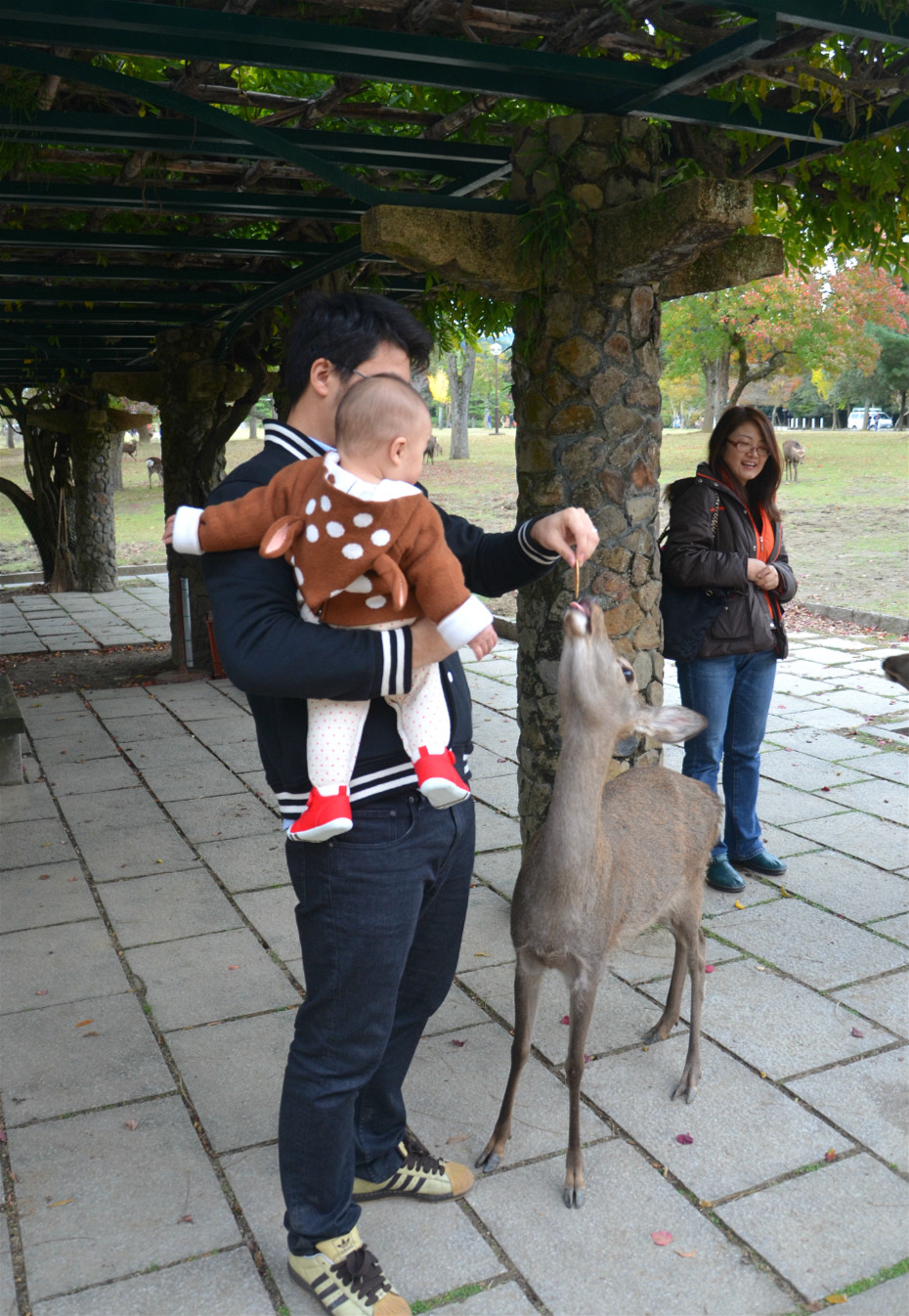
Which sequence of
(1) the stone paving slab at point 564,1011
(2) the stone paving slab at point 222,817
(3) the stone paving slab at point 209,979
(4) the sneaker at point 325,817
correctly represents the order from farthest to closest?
(2) the stone paving slab at point 222,817
(3) the stone paving slab at point 209,979
(1) the stone paving slab at point 564,1011
(4) the sneaker at point 325,817

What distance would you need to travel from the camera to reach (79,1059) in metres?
3.65

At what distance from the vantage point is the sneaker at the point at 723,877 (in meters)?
4.96

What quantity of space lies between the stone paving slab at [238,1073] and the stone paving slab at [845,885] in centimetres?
248

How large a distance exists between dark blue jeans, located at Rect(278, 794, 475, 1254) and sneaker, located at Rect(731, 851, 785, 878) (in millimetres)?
3071

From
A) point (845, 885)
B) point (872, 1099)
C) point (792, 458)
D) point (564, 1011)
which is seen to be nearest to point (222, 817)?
point (564, 1011)

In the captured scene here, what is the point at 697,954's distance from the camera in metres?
3.63

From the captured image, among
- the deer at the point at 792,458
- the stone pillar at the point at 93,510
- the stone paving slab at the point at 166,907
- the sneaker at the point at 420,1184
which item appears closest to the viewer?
the sneaker at the point at 420,1184

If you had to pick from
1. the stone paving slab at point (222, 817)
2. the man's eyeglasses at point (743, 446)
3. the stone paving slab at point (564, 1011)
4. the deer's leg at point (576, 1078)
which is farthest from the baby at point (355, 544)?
the stone paving slab at point (222, 817)

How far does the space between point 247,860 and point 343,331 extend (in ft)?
12.2

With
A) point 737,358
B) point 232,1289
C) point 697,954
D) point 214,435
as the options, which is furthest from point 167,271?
point 737,358

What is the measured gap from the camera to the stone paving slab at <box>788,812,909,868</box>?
5.38 meters

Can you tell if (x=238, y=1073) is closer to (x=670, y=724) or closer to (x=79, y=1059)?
(x=79, y=1059)

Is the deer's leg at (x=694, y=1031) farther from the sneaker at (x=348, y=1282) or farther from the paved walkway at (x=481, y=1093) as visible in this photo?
the sneaker at (x=348, y=1282)

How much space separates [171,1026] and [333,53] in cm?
350
